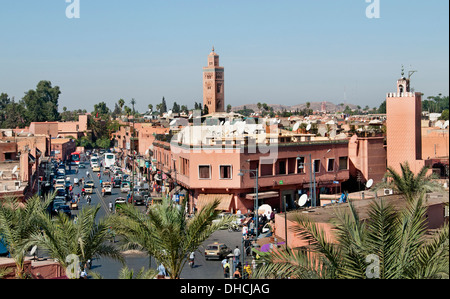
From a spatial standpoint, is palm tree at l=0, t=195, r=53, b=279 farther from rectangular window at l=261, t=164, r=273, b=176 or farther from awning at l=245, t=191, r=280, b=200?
rectangular window at l=261, t=164, r=273, b=176

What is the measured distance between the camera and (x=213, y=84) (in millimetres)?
105688

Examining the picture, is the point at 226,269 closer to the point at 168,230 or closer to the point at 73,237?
the point at 73,237

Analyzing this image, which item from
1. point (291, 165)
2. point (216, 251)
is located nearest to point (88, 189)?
point (291, 165)

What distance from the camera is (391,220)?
26.2ft

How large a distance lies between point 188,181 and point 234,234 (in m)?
7.19

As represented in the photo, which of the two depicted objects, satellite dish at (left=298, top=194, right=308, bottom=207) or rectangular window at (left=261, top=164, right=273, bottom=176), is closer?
satellite dish at (left=298, top=194, right=308, bottom=207)

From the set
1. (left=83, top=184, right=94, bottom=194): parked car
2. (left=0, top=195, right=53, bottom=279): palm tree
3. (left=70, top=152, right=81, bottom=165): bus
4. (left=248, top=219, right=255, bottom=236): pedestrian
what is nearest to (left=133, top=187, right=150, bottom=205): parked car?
(left=83, top=184, right=94, bottom=194): parked car

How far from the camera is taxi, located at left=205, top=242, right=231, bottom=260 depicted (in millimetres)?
21250

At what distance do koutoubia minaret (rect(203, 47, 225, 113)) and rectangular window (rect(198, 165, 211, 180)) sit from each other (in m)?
73.4

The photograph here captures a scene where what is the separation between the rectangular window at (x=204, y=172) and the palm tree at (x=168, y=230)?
19.7 meters

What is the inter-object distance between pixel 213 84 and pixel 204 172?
7426 cm
